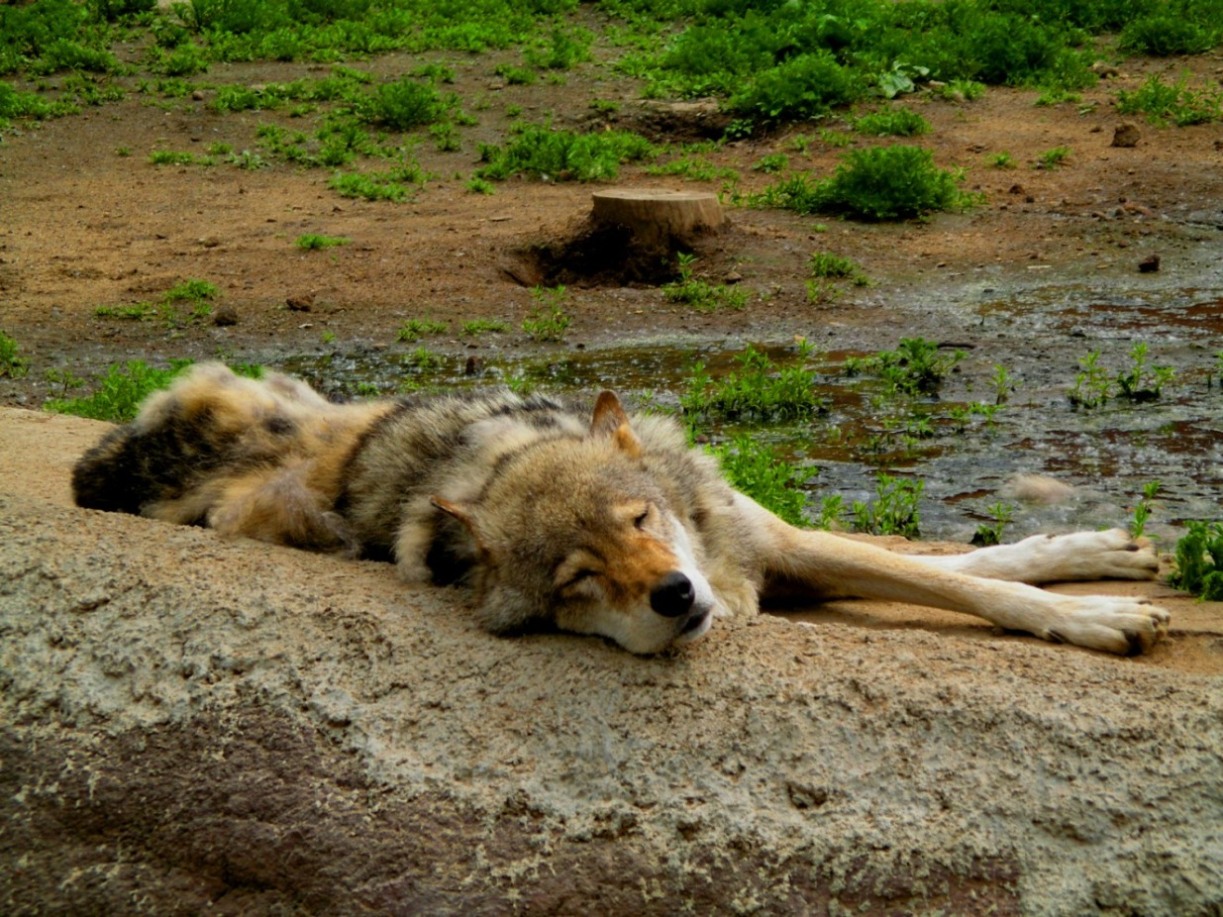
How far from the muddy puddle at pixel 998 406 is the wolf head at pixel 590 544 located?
2.51 m

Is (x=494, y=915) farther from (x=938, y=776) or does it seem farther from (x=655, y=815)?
(x=938, y=776)

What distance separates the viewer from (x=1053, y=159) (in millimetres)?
13367

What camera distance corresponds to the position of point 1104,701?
3434 millimetres

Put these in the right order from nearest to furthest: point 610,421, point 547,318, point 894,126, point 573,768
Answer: point 573,768, point 610,421, point 547,318, point 894,126

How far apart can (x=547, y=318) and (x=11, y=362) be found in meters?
3.75

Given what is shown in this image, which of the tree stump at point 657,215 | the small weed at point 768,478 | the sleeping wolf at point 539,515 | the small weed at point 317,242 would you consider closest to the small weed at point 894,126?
the tree stump at point 657,215

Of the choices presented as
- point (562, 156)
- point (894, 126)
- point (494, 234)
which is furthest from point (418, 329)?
point (894, 126)

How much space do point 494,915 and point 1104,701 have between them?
5.01ft

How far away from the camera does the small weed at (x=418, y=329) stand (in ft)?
34.1

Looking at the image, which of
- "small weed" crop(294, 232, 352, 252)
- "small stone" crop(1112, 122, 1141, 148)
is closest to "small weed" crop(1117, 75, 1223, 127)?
"small stone" crop(1112, 122, 1141, 148)

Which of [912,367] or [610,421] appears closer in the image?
[610,421]

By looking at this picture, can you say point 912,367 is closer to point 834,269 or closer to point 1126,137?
point 834,269

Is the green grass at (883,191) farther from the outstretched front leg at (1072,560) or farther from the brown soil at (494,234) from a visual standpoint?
the outstretched front leg at (1072,560)

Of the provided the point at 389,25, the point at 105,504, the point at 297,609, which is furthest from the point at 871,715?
the point at 389,25
